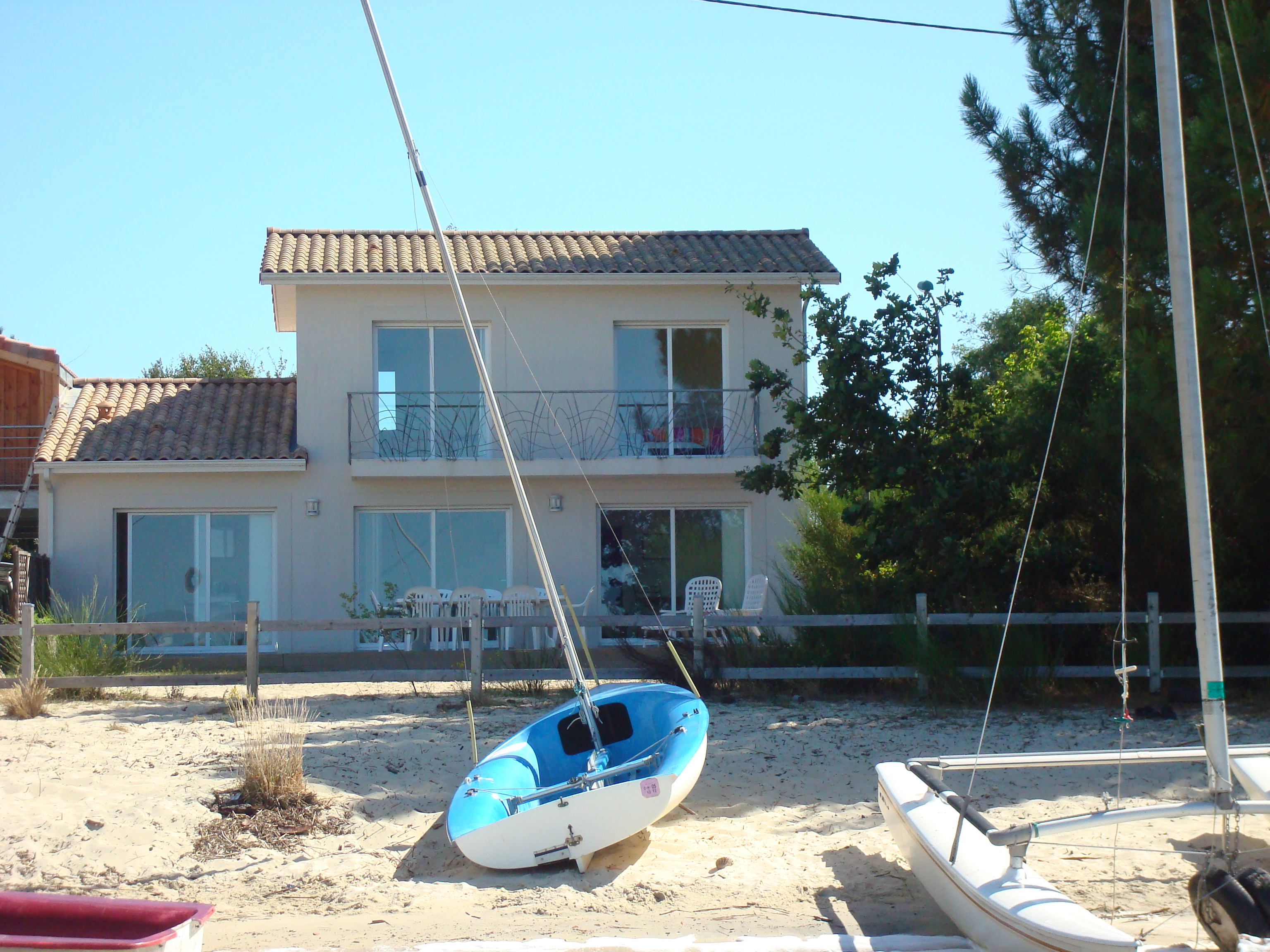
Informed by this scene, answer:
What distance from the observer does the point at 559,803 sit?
6.64m

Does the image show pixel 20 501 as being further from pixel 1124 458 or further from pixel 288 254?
pixel 1124 458

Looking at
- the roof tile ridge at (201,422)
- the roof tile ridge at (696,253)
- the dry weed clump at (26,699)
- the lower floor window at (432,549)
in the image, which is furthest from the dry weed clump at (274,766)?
the roof tile ridge at (696,253)

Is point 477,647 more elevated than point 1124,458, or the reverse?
point 1124,458

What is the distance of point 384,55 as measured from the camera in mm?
7602

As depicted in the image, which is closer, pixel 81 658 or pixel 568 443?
pixel 81 658

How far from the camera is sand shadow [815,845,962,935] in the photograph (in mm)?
5934

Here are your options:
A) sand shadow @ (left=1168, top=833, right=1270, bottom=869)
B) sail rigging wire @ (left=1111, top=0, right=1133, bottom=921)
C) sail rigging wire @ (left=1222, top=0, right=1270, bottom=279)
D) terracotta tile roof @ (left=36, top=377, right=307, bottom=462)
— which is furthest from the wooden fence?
terracotta tile roof @ (left=36, top=377, right=307, bottom=462)

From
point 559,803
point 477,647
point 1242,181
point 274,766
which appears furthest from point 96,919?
point 1242,181

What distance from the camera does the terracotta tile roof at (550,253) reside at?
16016 millimetres

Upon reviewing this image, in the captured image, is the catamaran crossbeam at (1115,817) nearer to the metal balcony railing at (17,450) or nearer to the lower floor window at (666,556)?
the lower floor window at (666,556)

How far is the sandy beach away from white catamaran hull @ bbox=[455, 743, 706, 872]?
0.18 meters

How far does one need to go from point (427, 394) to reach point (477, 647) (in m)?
6.17

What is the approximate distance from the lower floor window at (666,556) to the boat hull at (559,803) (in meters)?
7.74

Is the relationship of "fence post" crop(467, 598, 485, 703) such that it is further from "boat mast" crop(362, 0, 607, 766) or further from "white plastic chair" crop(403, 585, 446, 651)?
"white plastic chair" crop(403, 585, 446, 651)
